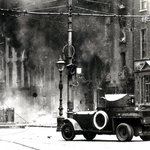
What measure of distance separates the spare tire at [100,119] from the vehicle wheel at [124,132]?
853mm

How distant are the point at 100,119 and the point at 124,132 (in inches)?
→ 57.1

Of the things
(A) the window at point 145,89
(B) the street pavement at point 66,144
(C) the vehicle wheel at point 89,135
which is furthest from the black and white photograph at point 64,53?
(B) the street pavement at point 66,144

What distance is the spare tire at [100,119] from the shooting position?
2239cm

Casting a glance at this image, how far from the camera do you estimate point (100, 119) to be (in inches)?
894

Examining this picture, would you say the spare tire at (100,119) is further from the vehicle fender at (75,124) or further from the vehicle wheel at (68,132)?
the vehicle wheel at (68,132)

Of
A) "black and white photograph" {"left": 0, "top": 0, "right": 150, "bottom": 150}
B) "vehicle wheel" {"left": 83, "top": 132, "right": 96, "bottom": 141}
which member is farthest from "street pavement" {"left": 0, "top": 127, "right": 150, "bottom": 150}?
"black and white photograph" {"left": 0, "top": 0, "right": 150, "bottom": 150}

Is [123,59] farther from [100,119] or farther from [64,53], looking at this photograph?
[100,119]

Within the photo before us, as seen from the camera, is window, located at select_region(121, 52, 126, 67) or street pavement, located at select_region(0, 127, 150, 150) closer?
street pavement, located at select_region(0, 127, 150, 150)

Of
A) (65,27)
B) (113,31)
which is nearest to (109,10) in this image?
(113,31)

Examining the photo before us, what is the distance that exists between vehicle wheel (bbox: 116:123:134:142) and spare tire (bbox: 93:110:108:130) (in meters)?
0.85

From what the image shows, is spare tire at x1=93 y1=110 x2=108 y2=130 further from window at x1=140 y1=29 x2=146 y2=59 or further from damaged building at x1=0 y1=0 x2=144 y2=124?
window at x1=140 y1=29 x2=146 y2=59

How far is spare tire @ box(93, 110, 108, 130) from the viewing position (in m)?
22.4

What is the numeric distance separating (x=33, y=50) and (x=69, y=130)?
3906cm

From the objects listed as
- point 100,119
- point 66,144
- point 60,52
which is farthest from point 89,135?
point 60,52
